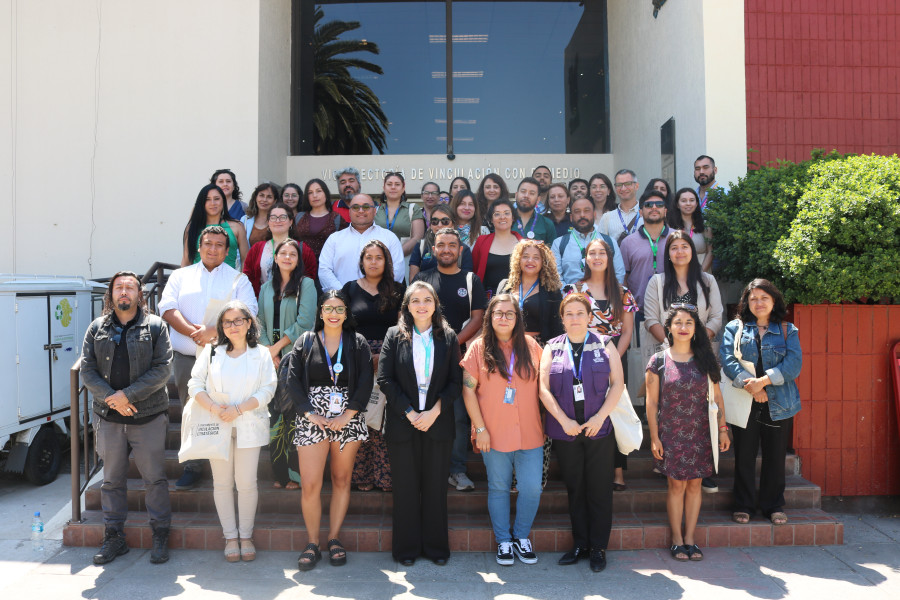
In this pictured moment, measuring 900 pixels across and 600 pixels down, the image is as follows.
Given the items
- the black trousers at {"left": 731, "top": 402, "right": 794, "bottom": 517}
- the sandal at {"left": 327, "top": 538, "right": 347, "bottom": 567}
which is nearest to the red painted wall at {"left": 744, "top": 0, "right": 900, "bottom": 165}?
the black trousers at {"left": 731, "top": 402, "right": 794, "bottom": 517}

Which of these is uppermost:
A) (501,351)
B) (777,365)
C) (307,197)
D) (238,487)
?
(307,197)

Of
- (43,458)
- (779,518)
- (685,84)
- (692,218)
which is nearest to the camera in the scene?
(779,518)

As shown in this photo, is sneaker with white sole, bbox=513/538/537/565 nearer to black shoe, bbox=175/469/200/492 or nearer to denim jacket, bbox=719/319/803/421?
denim jacket, bbox=719/319/803/421

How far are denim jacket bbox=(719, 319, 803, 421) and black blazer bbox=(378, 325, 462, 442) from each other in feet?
7.15

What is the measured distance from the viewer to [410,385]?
4.41 m

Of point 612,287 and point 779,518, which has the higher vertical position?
point 612,287

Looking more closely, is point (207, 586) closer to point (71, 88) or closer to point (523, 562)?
point (523, 562)

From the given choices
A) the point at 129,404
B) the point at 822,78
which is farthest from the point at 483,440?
the point at 822,78

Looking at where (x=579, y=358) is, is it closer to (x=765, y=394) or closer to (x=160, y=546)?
(x=765, y=394)

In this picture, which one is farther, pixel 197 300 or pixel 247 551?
pixel 197 300

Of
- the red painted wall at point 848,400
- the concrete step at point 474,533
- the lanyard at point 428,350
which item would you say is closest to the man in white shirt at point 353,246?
the lanyard at point 428,350

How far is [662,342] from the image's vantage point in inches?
213

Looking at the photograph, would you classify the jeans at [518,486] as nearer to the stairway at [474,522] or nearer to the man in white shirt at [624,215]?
the stairway at [474,522]

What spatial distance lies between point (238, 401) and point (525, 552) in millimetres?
2217
